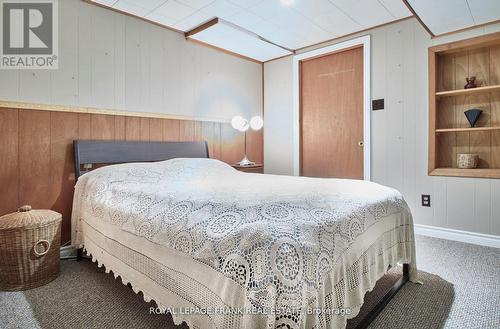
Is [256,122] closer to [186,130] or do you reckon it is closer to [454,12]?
[186,130]

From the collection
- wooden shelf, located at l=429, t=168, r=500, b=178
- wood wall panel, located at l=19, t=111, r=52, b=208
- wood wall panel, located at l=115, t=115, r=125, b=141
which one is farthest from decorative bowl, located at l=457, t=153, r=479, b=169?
wood wall panel, located at l=19, t=111, r=52, b=208

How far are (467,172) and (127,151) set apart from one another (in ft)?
10.3

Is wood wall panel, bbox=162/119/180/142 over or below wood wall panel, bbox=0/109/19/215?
over

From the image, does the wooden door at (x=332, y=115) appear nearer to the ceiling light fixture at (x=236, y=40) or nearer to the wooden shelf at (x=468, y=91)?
the ceiling light fixture at (x=236, y=40)

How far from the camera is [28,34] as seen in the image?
2.21 meters

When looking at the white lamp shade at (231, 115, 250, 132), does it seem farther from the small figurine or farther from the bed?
the small figurine

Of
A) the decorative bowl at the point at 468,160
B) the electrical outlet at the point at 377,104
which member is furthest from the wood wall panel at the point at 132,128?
the decorative bowl at the point at 468,160

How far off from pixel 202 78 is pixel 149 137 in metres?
1.00

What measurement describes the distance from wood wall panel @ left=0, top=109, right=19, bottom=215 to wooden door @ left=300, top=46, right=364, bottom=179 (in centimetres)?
299

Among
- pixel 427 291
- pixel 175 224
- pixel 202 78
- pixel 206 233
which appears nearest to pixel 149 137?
pixel 202 78

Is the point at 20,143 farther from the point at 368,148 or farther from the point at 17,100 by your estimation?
the point at 368,148

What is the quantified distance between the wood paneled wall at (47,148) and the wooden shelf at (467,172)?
2.86m

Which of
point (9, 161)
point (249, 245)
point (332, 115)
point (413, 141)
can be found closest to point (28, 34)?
point (9, 161)

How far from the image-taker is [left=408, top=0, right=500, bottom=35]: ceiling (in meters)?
2.12
